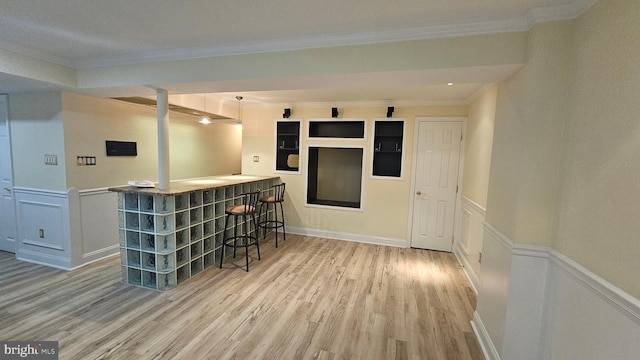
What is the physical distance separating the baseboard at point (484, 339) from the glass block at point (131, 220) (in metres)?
3.58

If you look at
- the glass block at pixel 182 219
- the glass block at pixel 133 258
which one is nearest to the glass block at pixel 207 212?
the glass block at pixel 182 219

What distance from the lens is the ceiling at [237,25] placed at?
1.75 meters

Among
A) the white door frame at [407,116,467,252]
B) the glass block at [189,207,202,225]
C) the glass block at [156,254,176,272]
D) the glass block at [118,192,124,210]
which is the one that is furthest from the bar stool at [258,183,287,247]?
the white door frame at [407,116,467,252]

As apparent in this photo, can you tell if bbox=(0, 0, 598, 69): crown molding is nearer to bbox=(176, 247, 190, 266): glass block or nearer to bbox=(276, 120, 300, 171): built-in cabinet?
bbox=(176, 247, 190, 266): glass block

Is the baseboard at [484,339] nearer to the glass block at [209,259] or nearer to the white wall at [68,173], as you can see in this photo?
the glass block at [209,259]

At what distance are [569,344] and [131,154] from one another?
500 cm

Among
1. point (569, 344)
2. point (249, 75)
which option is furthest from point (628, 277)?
point (249, 75)

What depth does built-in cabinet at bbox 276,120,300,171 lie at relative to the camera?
5094 millimetres

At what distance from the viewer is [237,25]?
208cm

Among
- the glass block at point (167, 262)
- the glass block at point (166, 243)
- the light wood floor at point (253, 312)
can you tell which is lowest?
the light wood floor at point (253, 312)

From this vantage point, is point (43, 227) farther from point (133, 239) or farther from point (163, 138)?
point (163, 138)

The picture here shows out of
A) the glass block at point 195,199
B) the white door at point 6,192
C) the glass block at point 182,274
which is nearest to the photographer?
the glass block at point 182,274

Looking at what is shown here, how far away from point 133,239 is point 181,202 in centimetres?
69

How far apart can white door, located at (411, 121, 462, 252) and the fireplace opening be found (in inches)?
47.1
